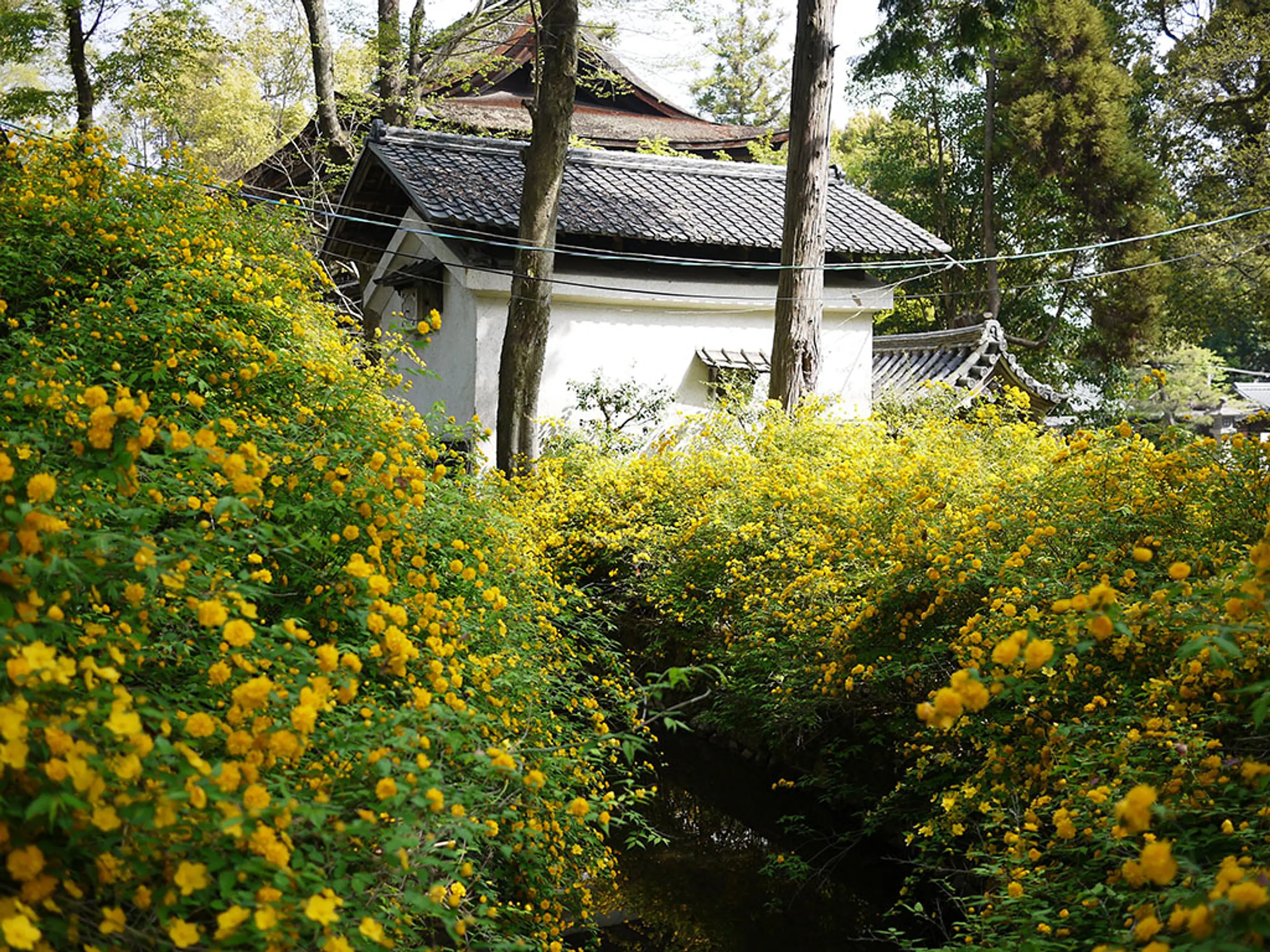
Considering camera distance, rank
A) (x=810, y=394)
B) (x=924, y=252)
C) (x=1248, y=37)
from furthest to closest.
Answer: (x=1248, y=37), (x=924, y=252), (x=810, y=394)

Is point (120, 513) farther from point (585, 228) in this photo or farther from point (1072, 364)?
point (1072, 364)

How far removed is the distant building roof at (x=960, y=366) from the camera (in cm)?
1305

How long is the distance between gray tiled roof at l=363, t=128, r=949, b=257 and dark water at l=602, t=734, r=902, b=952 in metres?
6.91

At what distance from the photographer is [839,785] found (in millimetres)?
4707

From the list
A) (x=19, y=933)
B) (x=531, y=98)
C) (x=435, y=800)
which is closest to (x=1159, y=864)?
(x=435, y=800)

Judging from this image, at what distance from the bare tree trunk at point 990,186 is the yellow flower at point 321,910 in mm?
19525

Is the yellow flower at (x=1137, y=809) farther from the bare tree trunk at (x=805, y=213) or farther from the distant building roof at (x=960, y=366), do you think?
the distant building roof at (x=960, y=366)

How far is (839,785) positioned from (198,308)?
3315 millimetres

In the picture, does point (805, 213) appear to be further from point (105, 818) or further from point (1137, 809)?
point (105, 818)

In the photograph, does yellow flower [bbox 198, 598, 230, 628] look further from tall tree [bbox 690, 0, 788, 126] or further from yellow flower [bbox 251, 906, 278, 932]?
tall tree [bbox 690, 0, 788, 126]

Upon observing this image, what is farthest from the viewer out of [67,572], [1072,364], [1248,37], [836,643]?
[1072,364]

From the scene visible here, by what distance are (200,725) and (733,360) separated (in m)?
10.8

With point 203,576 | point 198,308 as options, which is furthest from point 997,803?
point 198,308

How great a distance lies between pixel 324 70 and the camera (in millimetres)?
13680
